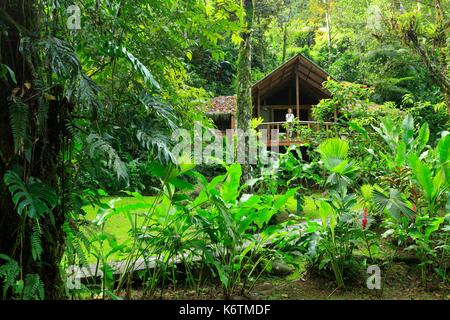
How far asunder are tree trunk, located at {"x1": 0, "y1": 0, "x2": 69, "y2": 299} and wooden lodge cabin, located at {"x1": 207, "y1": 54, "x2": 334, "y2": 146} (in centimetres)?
1057

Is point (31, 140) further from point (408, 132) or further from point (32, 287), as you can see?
point (408, 132)

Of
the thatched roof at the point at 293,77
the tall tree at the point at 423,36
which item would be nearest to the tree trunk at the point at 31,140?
the tall tree at the point at 423,36

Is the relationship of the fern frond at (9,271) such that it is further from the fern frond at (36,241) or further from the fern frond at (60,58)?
the fern frond at (60,58)

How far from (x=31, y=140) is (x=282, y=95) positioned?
1625 cm

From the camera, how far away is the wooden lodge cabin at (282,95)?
14406 millimetres

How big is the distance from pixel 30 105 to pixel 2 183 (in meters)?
0.37

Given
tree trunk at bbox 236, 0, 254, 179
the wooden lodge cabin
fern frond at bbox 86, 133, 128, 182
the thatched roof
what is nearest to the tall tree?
tree trunk at bbox 236, 0, 254, 179

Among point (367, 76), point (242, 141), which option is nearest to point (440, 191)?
point (242, 141)

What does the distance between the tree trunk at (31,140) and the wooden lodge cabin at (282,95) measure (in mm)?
10571

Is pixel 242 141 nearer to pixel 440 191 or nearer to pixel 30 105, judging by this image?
pixel 440 191

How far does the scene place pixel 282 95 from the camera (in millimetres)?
17438

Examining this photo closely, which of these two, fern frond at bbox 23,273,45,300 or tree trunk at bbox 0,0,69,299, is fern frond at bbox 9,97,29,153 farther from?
fern frond at bbox 23,273,45,300

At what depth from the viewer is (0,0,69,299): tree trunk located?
174 cm

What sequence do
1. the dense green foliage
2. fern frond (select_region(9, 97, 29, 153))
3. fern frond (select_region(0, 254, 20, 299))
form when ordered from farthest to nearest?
the dense green foliage, fern frond (select_region(0, 254, 20, 299)), fern frond (select_region(9, 97, 29, 153))
